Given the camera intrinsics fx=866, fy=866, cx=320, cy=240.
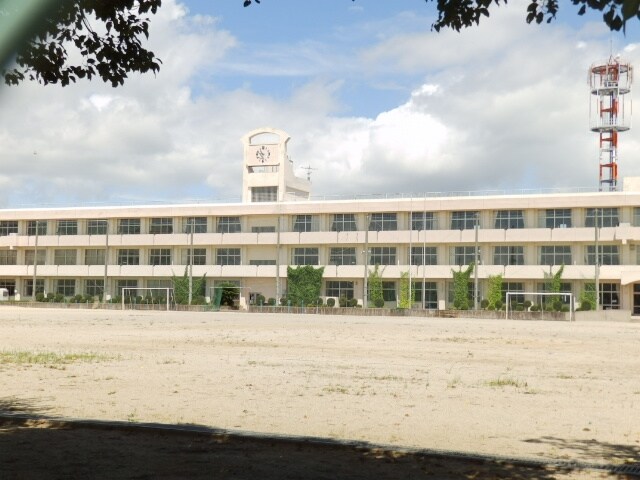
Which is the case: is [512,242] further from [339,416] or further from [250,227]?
[339,416]

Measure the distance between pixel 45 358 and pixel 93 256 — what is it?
76661 millimetres

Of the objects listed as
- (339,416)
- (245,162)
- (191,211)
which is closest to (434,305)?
(191,211)

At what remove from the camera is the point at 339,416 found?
37.6 ft

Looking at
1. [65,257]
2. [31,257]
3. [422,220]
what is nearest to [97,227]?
[65,257]

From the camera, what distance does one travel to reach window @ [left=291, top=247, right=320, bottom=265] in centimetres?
8494

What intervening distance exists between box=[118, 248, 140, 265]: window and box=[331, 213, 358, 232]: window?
22.3 metres

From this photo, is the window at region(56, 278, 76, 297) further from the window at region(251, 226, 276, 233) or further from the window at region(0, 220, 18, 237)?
the window at region(251, 226, 276, 233)

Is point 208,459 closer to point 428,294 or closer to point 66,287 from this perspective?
point 428,294

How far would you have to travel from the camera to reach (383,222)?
272 feet

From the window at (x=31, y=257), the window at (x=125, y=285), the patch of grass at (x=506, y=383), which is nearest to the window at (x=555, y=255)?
the window at (x=125, y=285)

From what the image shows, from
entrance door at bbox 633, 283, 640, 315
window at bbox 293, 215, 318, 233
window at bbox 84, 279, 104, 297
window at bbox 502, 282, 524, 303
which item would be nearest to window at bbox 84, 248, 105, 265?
window at bbox 84, 279, 104, 297

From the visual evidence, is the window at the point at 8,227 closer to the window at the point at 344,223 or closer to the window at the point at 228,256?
the window at the point at 228,256

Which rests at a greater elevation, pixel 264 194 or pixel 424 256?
pixel 264 194

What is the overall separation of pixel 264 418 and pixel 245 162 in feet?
305
